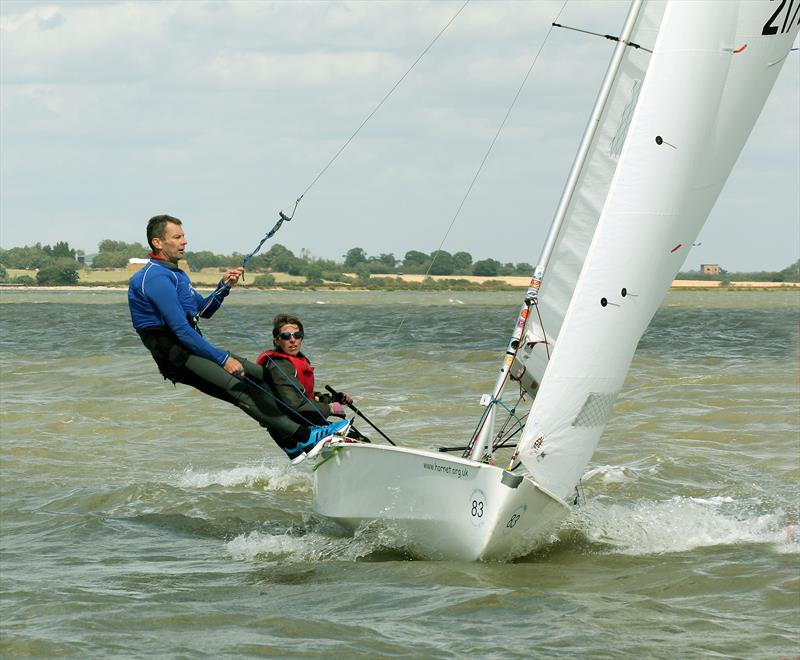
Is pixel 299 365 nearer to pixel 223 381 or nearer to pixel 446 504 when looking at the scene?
pixel 223 381

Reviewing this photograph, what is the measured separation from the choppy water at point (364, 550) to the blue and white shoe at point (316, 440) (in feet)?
1.90

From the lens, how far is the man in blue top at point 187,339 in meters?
6.98

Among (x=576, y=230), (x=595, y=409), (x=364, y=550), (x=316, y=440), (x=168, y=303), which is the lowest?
(x=364, y=550)

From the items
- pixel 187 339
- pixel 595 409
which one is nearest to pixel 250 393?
pixel 187 339

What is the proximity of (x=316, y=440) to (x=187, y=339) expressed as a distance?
3.55 ft

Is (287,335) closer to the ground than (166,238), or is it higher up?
closer to the ground

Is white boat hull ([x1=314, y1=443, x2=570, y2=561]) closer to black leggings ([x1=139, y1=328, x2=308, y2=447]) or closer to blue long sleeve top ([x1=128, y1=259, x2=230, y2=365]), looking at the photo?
black leggings ([x1=139, y1=328, x2=308, y2=447])

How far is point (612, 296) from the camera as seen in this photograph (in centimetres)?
658

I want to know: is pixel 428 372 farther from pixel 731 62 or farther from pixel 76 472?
pixel 731 62

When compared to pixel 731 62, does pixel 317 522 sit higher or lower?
lower

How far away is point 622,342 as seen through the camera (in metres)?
6.72

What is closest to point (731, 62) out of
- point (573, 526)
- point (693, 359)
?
point (573, 526)

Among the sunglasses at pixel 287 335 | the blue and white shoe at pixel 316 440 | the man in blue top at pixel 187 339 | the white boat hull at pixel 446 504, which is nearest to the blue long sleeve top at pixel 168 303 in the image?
the man in blue top at pixel 187 339

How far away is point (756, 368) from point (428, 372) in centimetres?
534
